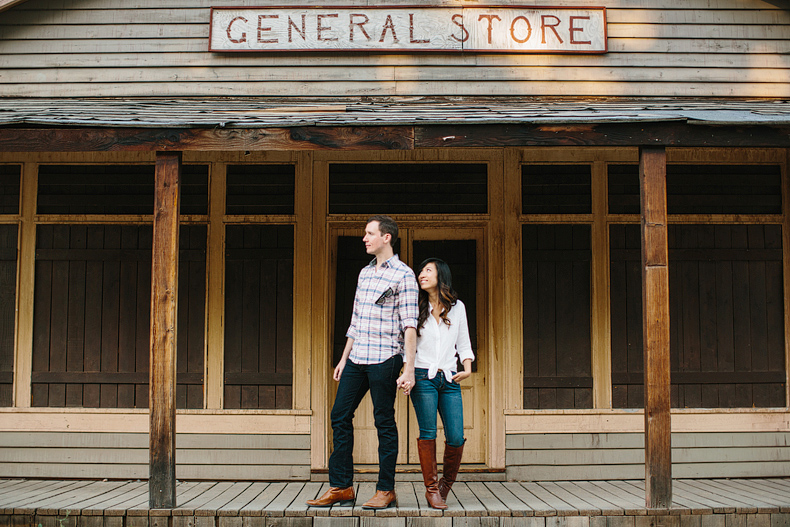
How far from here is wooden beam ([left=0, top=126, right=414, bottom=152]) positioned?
435 cm

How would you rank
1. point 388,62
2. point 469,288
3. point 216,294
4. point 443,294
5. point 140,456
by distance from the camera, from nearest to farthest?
point 443,294 → point 140,456 → point 216,294 → point 469,288 → point 388,62

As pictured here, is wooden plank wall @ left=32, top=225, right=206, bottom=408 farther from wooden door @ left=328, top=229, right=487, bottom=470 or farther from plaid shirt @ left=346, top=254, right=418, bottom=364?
plaid shirt @ left=346, top=254, right=418, bottom=364

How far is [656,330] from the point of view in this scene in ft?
14.0

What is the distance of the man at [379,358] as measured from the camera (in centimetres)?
413

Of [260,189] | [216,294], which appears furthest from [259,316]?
[260,189]

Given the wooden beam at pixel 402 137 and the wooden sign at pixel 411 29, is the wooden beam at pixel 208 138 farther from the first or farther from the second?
the wooden sign at pixel 411 29

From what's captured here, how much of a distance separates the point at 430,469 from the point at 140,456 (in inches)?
103

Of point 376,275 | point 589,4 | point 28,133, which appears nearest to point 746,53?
point 589,4

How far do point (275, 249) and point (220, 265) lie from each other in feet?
1.59

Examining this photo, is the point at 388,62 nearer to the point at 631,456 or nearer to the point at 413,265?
the point at 413,265

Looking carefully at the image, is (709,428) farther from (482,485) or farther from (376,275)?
(376,275)

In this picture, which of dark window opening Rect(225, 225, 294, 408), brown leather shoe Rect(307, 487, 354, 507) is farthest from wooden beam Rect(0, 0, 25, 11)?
brown leather shoe Rect(307, 487, 354, 507)

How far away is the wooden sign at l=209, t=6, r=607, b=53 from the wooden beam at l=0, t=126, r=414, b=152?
1.84 m

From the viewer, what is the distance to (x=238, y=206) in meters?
5.58
